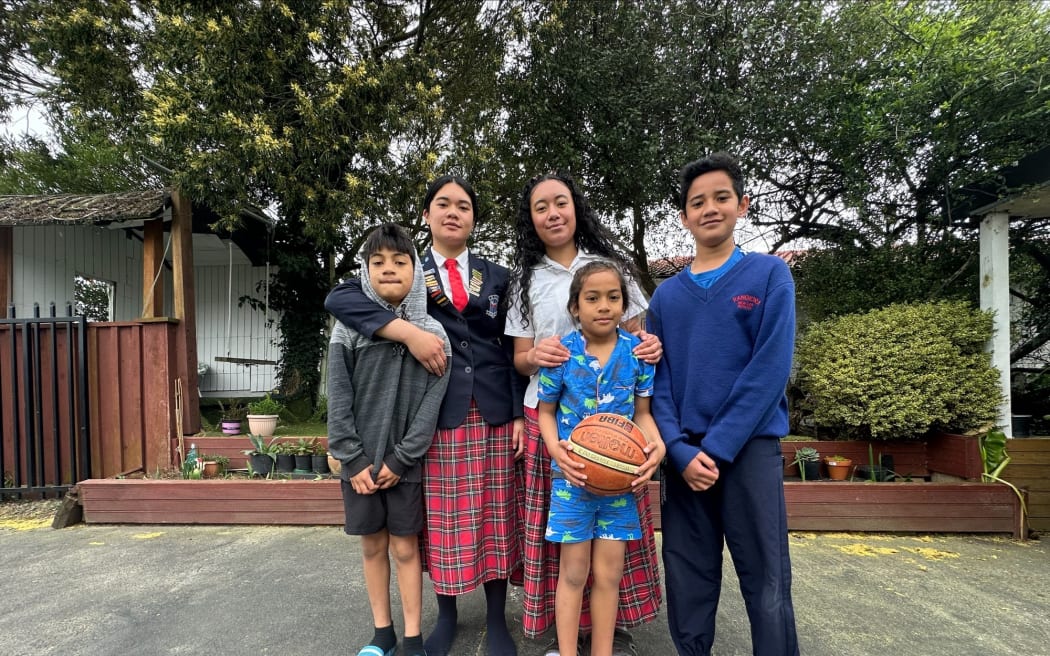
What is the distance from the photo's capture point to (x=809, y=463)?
14.0ft

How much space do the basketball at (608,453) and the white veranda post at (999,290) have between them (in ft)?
13.0

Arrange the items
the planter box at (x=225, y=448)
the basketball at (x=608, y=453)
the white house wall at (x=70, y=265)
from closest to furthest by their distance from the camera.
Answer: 1. the basketball at (x=608, y=453)
2. the planter box at (x=225, y=448)
3. the white house wall at (x=70, y=265)

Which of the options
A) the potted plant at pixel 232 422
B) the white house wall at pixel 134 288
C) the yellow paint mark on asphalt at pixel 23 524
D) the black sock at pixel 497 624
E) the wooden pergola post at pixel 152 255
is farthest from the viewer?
the white house wall at pixel 134 288

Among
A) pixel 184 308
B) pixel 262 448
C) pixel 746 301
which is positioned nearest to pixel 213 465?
pixel 262 448

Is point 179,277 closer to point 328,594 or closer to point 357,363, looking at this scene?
point 328,594

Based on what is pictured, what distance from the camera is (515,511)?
227 cm

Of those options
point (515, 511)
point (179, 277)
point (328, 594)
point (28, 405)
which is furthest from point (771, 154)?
point (28, 405)

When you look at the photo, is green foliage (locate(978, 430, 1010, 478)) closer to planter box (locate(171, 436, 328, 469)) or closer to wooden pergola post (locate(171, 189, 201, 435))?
planter box (locate(171, 436, 328, 469))

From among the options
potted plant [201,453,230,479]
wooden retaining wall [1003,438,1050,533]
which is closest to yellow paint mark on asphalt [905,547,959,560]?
wooden retaining wall [1003,438,1050,533]

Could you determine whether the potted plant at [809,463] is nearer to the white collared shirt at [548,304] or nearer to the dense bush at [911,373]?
the dense bush at [911,373]

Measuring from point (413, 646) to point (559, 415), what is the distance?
114cm

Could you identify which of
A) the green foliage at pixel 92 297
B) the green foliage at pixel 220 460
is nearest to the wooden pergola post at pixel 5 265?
the green foliage at pixel 92 297

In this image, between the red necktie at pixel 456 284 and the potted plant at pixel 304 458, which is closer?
the red necktie at pixel 456 284

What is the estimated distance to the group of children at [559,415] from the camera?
5.94ft
